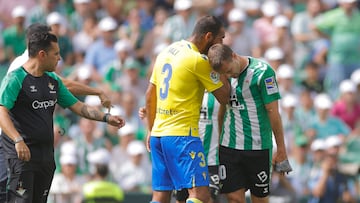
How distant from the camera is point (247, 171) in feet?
40.8

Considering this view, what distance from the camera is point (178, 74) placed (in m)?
11.6

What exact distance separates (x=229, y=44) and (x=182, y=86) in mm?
7157

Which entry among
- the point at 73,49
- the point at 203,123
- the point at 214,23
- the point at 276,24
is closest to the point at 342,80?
the point at 276,24

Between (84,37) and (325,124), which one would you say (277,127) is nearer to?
(325,124)

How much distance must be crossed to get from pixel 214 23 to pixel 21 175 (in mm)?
2709

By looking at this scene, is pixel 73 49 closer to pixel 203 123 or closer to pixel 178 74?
pixel 203 123

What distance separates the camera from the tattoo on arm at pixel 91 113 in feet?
39.5

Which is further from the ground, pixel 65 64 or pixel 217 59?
pixel 65 64

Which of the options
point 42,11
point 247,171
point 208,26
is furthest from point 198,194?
point 42,11

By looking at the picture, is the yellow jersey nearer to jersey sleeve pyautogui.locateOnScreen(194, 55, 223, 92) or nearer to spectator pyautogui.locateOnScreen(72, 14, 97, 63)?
jersey sleeve pyautogui.locateOnScreen(194, 55, 223, 92)

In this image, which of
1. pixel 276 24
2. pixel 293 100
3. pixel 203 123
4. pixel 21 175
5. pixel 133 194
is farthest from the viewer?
pixel 276 24

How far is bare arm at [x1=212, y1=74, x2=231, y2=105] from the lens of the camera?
38.4ft

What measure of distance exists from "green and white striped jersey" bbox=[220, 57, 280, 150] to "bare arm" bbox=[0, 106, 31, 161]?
8.44 ft

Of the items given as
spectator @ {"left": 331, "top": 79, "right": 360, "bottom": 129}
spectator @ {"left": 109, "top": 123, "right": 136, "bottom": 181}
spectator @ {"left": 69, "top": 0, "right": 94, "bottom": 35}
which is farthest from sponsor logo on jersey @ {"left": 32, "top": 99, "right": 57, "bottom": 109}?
spectator @ {"left": 331, "top": 79, "right": 360, "bottom": 129}
